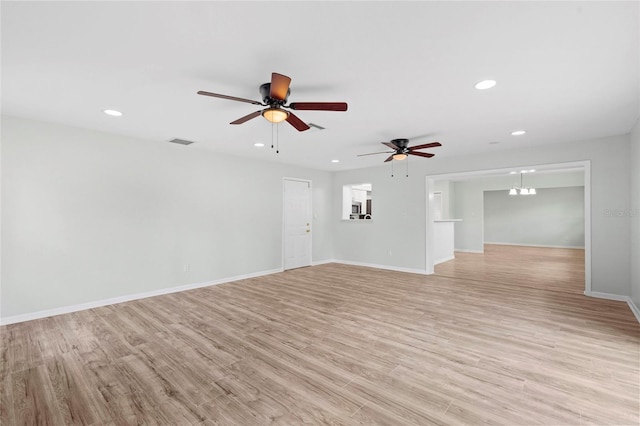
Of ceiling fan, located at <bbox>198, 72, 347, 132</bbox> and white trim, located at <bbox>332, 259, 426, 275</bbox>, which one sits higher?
ceiling fan, located at <bbox>198, 72, 347, 132</bbox>

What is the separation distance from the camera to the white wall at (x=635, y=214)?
3.68 metres

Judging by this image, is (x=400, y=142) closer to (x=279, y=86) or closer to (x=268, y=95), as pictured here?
(x=268, y=95)

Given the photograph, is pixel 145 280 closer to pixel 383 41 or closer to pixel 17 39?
pixel 17 39

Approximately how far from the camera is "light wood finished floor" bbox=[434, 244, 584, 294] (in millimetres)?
5441

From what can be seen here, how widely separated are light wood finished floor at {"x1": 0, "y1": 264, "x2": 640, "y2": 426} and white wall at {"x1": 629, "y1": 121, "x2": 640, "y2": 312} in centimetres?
37

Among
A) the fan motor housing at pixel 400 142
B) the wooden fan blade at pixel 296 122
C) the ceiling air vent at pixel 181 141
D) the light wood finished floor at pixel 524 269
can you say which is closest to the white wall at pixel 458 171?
the light wood finished floor at pixel 524 269

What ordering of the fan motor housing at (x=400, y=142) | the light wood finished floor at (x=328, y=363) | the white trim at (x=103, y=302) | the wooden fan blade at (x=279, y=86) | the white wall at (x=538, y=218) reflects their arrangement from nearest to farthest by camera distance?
the light wood finished floor at (x=328, y=363) → the wooden fan blade at (x=279, y=86) → the white trim at (x=103, y=302) → the fan motor housing at (x=400, y=142) → the white wall at (x=538, y=218)

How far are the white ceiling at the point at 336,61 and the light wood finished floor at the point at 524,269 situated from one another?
3.05 metres

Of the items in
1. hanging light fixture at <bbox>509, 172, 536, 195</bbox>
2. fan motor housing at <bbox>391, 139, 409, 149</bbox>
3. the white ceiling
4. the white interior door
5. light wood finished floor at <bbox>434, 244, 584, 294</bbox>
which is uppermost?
the white ceiling

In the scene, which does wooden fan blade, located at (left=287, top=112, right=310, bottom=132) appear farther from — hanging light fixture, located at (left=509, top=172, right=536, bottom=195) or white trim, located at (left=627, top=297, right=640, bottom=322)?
hanging light fixture, located at (left=509, top=172, right=536, bottom=195)

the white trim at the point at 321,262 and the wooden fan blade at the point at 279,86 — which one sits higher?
the wooden fan blade at the point at 279,86

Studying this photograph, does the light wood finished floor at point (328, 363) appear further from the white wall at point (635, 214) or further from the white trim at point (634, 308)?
the white wall at point (635, 214)

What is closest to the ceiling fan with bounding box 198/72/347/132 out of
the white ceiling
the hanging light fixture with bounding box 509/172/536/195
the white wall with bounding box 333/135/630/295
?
the white ceiling

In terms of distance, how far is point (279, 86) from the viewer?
2.22 meters
